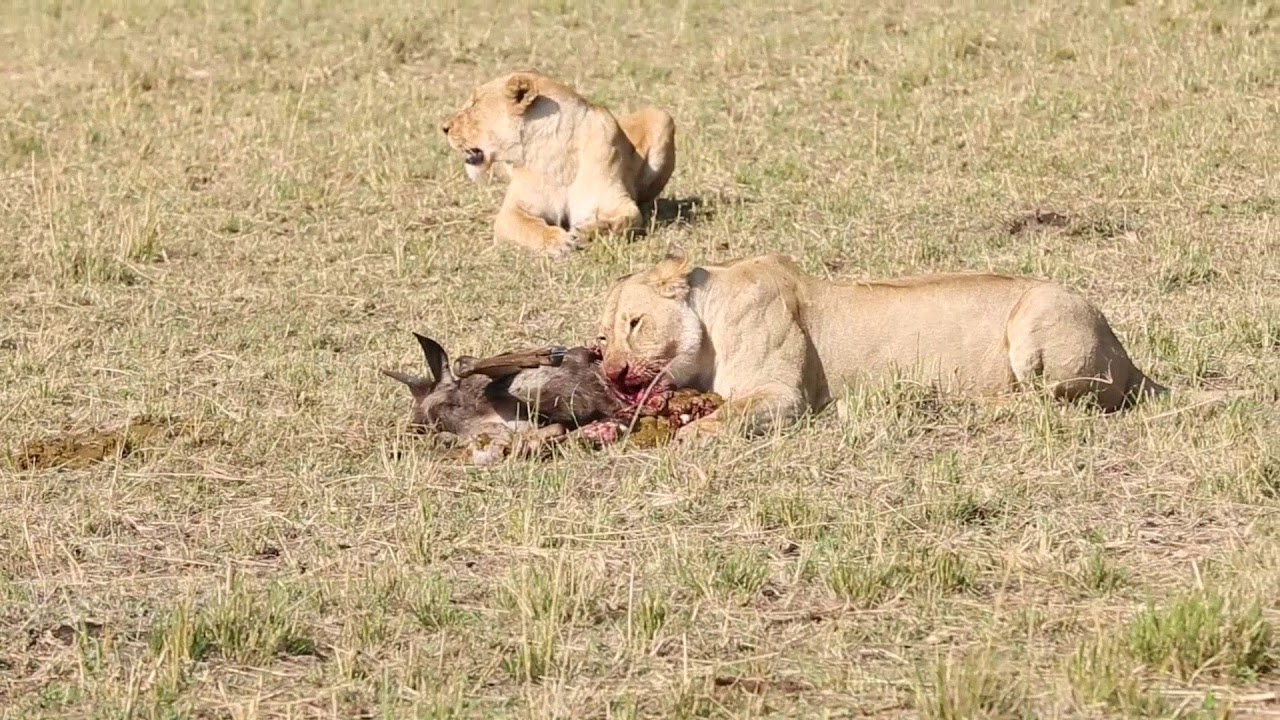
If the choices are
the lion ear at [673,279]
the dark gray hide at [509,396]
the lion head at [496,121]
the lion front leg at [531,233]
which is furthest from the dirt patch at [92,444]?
the lion head at [496,121]

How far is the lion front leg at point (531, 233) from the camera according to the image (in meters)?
10.9

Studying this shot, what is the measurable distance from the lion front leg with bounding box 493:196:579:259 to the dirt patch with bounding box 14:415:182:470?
11.0ft

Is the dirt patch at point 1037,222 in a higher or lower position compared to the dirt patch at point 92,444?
higher

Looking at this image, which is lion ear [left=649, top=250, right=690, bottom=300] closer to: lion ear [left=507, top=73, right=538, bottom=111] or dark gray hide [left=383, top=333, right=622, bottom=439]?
dark gray hide [left=383, top=333, right=622, bottom=439]

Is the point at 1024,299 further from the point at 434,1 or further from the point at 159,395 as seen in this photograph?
the point at 434,1

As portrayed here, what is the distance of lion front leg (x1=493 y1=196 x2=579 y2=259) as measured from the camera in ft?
35.8

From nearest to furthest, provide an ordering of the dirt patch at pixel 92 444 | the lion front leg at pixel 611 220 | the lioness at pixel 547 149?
the dirt patch at pixel 92 444, the lion front leg at pixel 611 220, the lioness at pixel 547 149

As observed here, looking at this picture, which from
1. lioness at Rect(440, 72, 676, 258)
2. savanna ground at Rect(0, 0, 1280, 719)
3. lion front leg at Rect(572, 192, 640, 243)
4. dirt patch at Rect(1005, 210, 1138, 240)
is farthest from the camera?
lioness at Rect(440, 72, 676, 258)

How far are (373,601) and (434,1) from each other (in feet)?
37.9

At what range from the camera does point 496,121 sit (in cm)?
1152

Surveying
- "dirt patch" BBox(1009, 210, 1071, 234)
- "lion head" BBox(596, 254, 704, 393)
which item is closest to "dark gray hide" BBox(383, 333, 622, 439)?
"lion head" BBox(596, 254, 704, 393)

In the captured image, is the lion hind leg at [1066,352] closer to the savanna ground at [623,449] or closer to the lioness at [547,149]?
the savanna ground at [623,449]

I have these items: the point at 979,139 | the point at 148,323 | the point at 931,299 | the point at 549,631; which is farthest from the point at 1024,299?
the point at 979,139

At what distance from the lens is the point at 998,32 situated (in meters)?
14.9
